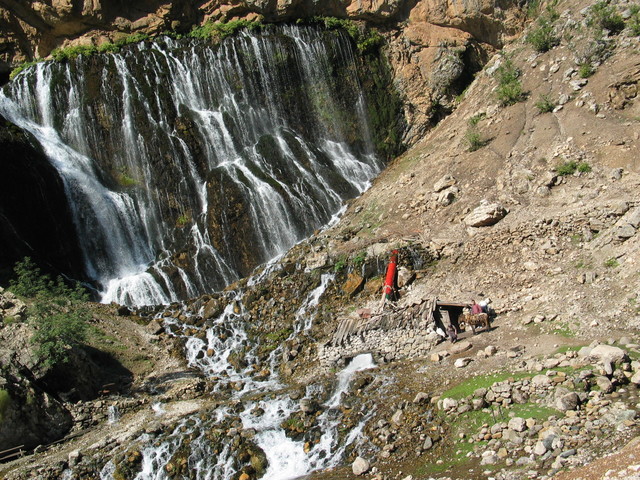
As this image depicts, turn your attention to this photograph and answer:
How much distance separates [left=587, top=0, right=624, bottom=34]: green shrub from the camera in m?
20.8

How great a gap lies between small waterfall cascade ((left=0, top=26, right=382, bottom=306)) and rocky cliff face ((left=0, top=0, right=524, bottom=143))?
1.92m

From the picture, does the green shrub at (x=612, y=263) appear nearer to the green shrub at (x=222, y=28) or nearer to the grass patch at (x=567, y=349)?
the grass patch at (x=567, y=349)

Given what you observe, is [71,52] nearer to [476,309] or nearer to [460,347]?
[476,309]

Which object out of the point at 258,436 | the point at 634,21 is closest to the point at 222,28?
the point at 634,21

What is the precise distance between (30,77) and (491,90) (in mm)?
23374

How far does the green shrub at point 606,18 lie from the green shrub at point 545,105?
3.91 m

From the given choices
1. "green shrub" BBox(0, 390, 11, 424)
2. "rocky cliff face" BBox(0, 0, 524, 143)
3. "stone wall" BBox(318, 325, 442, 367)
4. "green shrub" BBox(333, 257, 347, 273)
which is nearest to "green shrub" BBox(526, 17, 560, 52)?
"rocky cliff face" BBox(0, 0, 524, 143)

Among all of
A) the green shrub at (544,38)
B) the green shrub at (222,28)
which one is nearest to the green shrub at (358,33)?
the green shrub at (222,28)

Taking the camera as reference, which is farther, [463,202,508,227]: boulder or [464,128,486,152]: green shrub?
[464,128,486,152]: green shrub

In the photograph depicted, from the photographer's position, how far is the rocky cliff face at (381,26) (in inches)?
1107

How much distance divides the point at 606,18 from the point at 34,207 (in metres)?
25.7

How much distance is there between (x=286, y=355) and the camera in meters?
15.6

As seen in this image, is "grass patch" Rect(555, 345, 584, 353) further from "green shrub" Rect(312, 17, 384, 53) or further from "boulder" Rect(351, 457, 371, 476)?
"green shrub" Rect(312, 17, 384, 53)

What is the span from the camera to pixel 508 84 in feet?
75.6
